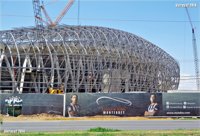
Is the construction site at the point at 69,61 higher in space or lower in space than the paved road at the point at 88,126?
higher

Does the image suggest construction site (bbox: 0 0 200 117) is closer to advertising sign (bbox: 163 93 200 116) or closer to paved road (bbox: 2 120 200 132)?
advertising sign (bbox: 163 93 200 116)

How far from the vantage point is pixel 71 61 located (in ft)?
218

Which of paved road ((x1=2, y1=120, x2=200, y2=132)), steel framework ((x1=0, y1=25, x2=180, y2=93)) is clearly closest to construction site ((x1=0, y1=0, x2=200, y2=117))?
steel framework ((x1=0, y1=25, x2=180, y2=93))

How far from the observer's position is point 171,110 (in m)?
33.8

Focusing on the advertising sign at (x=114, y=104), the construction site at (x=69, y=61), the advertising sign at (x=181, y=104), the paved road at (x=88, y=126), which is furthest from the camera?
the construction site at (x=69, y=61)

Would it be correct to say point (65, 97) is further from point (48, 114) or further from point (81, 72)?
point (81, 72)

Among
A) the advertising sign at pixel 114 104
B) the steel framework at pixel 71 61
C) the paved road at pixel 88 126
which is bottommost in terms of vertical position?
the paved road at pixel 88 126

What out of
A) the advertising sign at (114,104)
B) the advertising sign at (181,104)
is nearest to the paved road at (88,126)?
the advertising sign at (181,104)

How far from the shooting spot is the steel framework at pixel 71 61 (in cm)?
6222

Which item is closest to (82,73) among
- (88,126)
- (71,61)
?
Answer: (71,61)

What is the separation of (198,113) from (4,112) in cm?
1848

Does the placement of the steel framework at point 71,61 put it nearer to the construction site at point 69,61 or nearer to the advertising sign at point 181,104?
the construction site at point 69,61

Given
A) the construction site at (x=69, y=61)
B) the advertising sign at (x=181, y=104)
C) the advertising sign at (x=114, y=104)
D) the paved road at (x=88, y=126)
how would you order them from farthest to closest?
the construction site at (x=69, y=61) → the advertising sign at (x=114, y=104) → the advertising sign at (x=181, y=104) → the paved road at (x=88, y=126)

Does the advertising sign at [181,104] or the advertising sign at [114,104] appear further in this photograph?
the advertising sign at [114,104]
